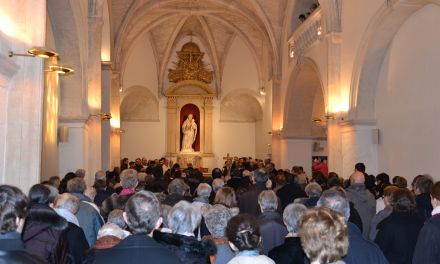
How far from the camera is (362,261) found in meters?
3.61

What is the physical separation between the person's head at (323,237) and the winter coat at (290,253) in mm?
1333

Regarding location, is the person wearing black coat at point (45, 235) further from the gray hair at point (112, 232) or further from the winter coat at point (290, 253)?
the winter coat at point (290, 253)

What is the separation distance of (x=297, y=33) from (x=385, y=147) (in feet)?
20.8

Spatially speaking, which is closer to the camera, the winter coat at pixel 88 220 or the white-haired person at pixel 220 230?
the white-haired person at pixel 220 230

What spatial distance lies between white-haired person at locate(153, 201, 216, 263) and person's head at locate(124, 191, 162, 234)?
37 cm

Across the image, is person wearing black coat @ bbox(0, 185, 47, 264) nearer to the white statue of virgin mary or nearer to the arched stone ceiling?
the arched stone ceiling

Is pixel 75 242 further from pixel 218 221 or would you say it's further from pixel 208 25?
pixel 208 25

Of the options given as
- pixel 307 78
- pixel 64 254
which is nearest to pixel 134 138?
pixel 307 78

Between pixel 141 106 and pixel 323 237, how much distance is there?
2397 cm

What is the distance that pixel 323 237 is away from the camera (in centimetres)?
284

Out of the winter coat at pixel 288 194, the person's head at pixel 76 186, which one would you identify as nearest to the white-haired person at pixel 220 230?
the person's head at pixel 76 186

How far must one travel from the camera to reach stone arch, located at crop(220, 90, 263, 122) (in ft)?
85.7

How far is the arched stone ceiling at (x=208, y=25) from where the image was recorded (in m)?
19.2

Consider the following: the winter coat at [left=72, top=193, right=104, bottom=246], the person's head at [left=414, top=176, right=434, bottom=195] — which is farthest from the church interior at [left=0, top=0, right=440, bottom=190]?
the person's head at [left=414, top=176, right=434, bottom=195]
